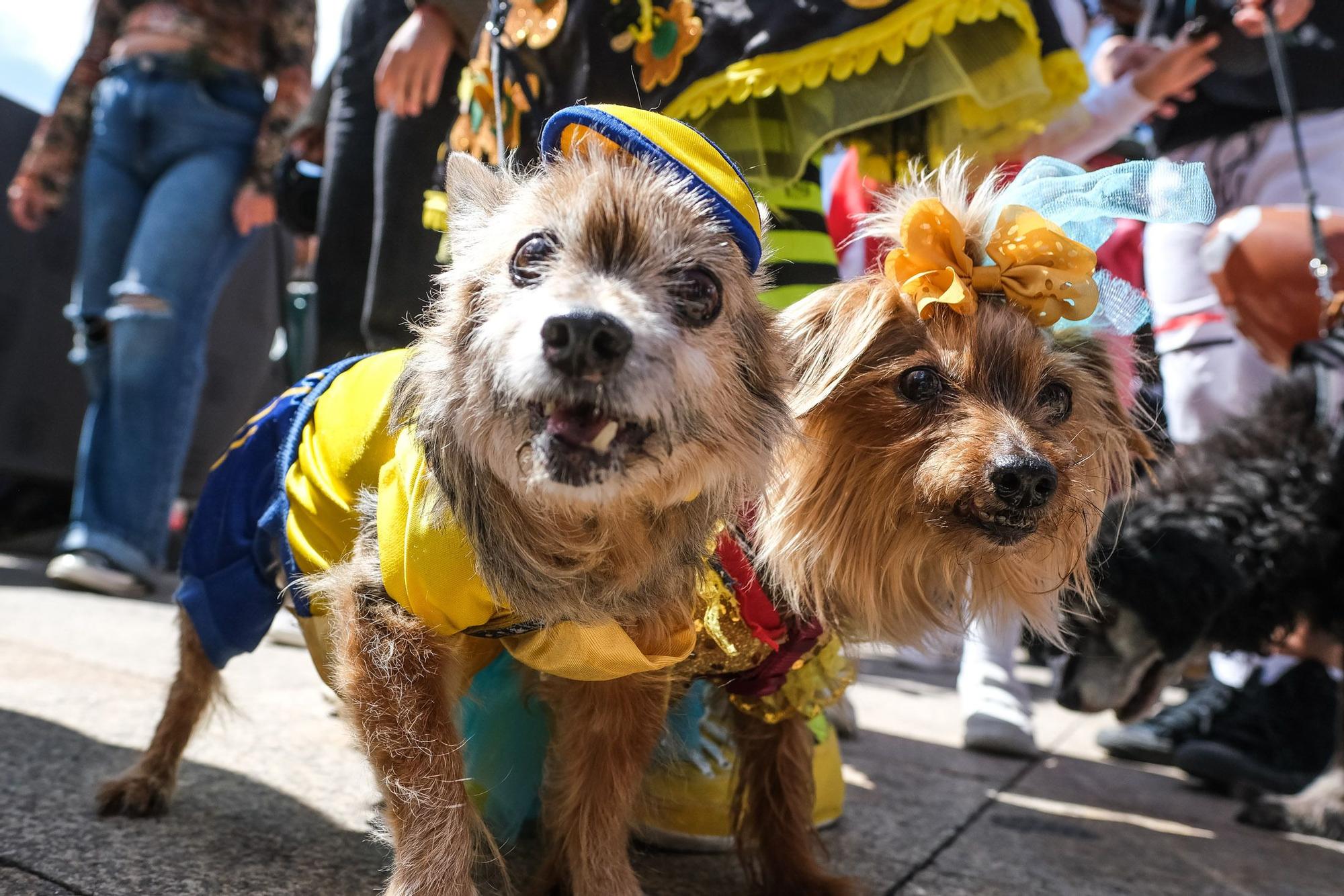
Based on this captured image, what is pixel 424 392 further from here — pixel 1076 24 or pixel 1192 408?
pixel 1192 408

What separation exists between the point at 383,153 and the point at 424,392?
161 centimetres

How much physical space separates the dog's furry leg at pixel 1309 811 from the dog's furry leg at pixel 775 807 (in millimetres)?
1691

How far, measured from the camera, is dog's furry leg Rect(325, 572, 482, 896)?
1411 mm

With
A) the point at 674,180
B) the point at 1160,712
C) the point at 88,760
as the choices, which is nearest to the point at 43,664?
the point at 88,760

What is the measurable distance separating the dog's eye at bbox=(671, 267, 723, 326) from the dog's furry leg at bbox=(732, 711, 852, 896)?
916mm

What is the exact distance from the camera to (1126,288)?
78.9 inches

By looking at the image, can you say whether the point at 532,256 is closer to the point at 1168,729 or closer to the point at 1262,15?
the point at 1262,15

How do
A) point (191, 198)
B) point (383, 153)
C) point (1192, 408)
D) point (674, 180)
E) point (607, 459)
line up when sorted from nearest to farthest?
1. point (607, 459)
2. point (674, 180)
3. point (383, 153)
4. point (1192, 408)
5. point (191, 198)

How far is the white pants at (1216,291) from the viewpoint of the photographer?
352cm

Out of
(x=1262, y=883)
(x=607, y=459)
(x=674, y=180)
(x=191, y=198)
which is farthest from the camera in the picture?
(x=191, y=198)

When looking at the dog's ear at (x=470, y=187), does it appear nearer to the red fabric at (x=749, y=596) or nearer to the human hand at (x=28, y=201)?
the red fabric at (x=749, y=596)

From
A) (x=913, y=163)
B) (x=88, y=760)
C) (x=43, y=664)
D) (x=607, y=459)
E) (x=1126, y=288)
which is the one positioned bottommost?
(x=43, y=664)

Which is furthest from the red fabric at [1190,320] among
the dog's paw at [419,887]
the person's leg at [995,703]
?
the dog's paw at [419,887]

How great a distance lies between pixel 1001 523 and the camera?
1.70 metres
